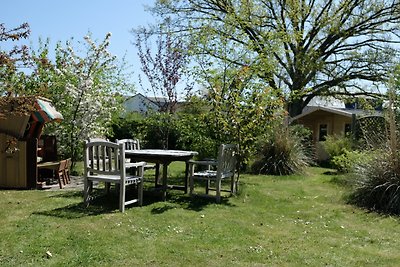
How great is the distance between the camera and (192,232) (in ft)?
18.6

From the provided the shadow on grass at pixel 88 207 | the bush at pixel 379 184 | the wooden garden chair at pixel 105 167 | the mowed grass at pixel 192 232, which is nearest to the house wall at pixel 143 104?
the shadow on grass at pixel 88 207

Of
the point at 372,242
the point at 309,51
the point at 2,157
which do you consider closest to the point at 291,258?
the point at 372,242

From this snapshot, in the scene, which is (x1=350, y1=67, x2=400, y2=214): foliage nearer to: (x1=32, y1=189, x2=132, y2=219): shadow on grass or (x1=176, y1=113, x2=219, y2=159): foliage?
(x1=176, y1=113, x2=219, y2=159): foliage

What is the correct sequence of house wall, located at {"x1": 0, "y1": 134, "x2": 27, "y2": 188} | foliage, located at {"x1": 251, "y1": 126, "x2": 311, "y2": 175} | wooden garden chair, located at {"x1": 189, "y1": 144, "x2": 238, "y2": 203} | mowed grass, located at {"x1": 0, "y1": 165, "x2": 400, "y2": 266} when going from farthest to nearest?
foliage, located at {"x1": 251, "y1": 126, "x2": 311, "y2": 175} < house wall, located at {"x1": 0, "y1": 134, "x2": 27, "y2": 188} < wooden garden chair, located at {"x1": 189, "y1": 144, "x2": 238, "y2": 203} < mowed grass, located at {"x1": 0, "y1": 165, "x2": 400, "y2": 266}

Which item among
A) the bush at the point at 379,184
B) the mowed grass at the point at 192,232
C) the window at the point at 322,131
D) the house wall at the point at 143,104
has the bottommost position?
the mowed grass at the point at 192,232

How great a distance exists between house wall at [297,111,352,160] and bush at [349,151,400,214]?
43.2 ft

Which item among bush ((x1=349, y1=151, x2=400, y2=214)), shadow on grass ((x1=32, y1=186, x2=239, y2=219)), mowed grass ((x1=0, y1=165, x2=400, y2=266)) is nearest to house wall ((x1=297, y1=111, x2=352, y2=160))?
bush ((x1=349, y1=151, x2=400, y2=214))

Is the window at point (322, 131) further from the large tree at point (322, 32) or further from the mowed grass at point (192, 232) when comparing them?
the mowed grass at point (192, 232)

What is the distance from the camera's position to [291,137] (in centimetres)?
1367

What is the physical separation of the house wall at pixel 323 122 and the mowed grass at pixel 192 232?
1355 cm

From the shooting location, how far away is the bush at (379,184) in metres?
7.34

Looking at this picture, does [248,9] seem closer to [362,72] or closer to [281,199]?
[362,72]

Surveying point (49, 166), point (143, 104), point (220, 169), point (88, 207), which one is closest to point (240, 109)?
point (220, 169)

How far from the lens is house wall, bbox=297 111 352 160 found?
21672mm
